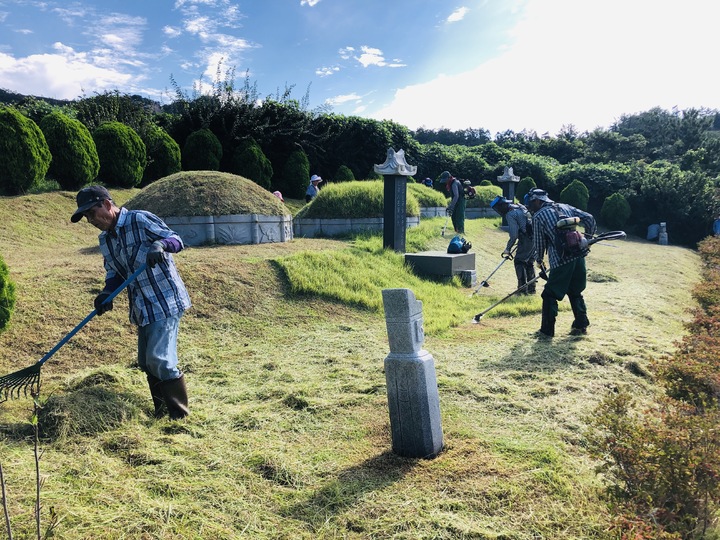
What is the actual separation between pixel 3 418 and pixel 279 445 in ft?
6.54

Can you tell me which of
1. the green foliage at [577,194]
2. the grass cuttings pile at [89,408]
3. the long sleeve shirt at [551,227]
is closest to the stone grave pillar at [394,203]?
the long sleeve shirt at [551,227]

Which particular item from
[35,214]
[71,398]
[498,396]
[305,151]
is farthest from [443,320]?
[305,151]

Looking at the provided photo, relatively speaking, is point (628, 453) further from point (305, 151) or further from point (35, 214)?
point (305, 151)

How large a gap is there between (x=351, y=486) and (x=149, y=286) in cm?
193

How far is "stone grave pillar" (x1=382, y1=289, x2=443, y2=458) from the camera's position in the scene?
3.02m

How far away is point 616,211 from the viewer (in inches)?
917

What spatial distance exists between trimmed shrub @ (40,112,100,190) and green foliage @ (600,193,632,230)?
70.5ft

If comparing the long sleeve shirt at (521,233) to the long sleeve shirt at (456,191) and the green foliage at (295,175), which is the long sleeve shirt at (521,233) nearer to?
the long sleeve shirt at (456,191)

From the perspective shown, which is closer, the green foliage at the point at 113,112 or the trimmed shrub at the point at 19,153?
the trimmed shrub at the point at 19,153

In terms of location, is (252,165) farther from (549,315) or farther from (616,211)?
(616,211)

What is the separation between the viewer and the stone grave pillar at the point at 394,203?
11.3 m

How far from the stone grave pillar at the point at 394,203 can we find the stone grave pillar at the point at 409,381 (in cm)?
829

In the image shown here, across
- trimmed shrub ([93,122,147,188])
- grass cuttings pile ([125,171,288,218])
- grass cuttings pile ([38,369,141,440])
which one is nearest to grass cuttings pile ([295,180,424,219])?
grass cuttings pile ([125,171,288,218])

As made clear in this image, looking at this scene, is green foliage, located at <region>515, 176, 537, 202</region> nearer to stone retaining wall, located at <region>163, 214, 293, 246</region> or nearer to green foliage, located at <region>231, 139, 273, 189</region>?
green foliage, located at <region>231, 139, 273, 189</region>
